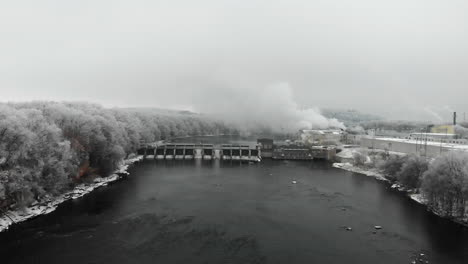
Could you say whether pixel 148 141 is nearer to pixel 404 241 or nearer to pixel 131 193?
pixel 131 193

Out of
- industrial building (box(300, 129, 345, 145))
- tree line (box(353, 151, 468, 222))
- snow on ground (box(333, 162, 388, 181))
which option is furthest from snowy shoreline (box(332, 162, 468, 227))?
industrial building (box(300, 129, 345, 145))

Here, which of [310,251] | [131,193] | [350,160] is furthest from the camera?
[350,160]

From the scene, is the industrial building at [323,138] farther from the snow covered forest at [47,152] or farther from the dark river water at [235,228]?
the snow covered forest at [47,152]

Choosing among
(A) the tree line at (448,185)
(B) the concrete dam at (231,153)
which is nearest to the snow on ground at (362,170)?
(B) the concrete dam at (231,153)

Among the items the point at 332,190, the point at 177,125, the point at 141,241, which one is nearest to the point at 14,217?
the point at 141,241

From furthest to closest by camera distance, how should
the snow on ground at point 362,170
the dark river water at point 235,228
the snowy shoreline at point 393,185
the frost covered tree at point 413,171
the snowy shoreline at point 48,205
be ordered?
1. the snow on ground at point 362,170
2. the frost covered tree at point 413,171
3. the snowy shoreline at point 393,185
4. the snowy shoreline at point 48,205
5. the dark river water at point 235,228
